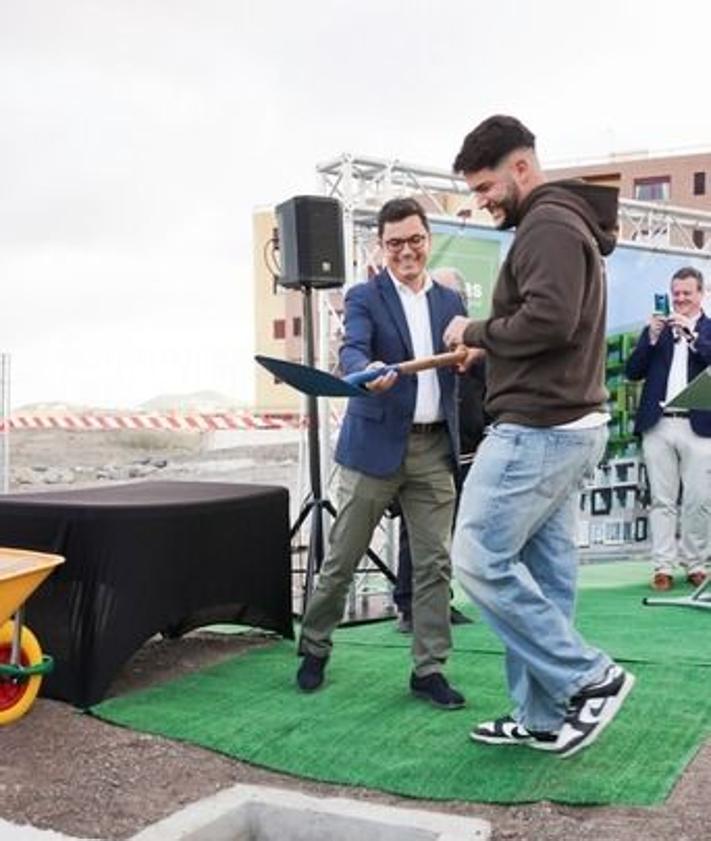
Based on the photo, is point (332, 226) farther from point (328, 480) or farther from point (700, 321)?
point (700, 321)

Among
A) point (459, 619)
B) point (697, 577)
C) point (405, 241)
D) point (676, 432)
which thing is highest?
point (405, 241)

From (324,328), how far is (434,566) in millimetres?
3120

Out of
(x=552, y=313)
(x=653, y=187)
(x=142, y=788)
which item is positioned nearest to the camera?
(x=552, y=313)

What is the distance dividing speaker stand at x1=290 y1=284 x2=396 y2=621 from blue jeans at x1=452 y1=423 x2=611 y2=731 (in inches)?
87.0

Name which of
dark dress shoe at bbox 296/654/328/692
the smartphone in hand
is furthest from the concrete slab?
the smartphone in hand

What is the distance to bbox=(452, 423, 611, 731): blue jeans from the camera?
3262 mm

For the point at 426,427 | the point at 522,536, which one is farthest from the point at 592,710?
the point at 426,427

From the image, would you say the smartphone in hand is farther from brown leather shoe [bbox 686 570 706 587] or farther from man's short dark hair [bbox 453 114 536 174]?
man's short dark hair [bbox 453 114 536 174]

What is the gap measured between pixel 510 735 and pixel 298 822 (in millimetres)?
790

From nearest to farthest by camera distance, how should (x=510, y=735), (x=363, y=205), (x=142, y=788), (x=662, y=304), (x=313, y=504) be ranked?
(x=142, y=788) < (x=510, y=735) < (x=313, y=504) < (x=363, y=205) < (x=662, y=304)

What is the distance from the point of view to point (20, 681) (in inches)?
162

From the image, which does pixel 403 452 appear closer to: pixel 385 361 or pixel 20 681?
pixel 385 361

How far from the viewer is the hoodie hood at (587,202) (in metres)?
3.23

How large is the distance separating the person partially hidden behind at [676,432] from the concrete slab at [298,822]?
14.6 ft
